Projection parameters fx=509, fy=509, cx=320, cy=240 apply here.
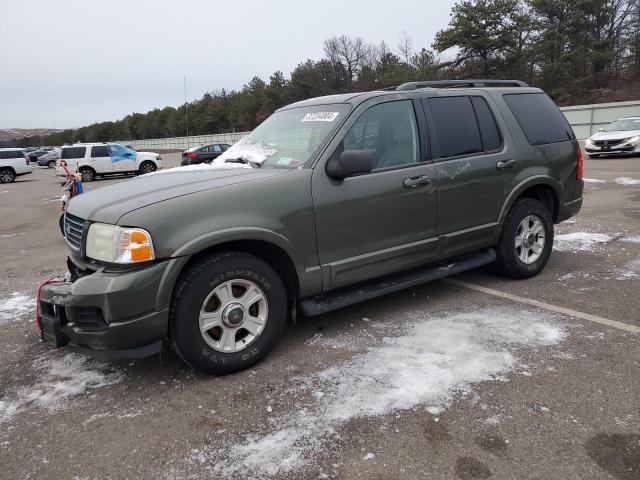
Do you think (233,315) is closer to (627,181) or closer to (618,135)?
(627,181)

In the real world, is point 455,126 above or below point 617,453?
above

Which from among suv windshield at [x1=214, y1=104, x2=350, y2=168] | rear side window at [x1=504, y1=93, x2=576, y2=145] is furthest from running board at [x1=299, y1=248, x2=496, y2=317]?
rear side window at [x1=504, y1=93, x2=576, y2=145]

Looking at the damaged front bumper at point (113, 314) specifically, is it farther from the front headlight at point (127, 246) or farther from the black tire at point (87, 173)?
the black tire at point (87, 173)

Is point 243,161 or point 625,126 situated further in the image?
point 625,126

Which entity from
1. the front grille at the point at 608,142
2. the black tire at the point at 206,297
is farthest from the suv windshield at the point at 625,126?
the black tire at the point at 206,297

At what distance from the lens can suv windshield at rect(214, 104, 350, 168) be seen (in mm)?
3844

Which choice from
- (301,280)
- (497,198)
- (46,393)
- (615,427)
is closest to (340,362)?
(301,280)

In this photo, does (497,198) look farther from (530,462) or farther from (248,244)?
(530,462)

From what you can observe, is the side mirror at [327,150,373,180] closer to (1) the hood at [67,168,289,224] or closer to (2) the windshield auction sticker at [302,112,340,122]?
(1) the hood at [67,168,289,224]

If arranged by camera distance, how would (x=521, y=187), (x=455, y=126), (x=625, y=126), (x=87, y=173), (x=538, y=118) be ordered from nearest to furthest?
1. (x=455, y=126)
2. (x=521, y=187)
3. (x=538, y=118)
4. (x=625, y=126)
5. (x=87, y=173)

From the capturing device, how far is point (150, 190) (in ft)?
11.3

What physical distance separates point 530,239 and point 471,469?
124 inches

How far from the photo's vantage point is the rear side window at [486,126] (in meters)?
4.64

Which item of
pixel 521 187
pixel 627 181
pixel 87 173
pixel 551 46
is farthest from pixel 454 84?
pixel 551 46
